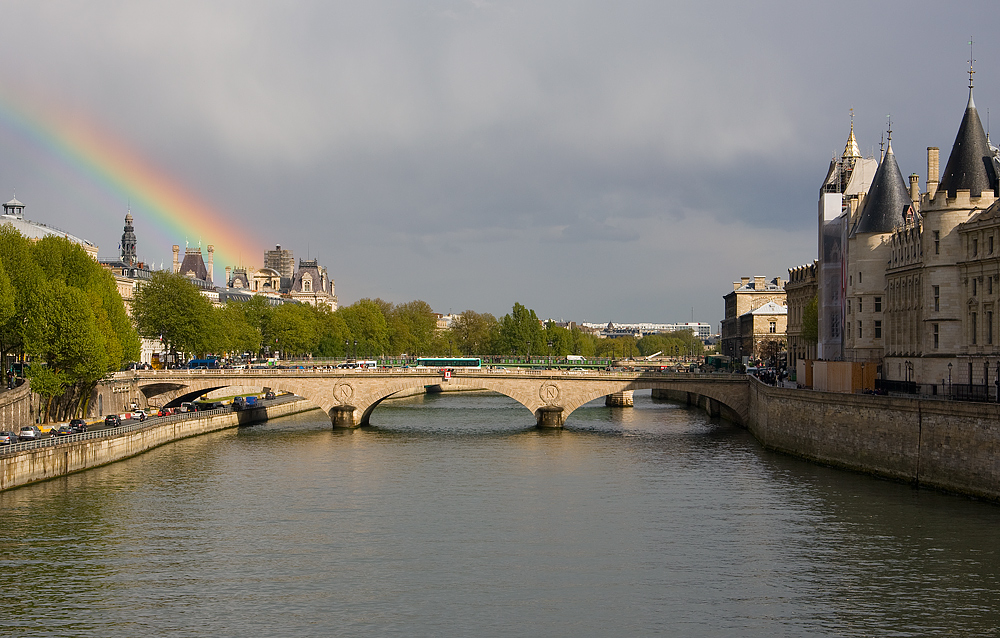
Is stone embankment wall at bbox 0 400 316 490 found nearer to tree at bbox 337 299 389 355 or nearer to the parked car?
the parked car

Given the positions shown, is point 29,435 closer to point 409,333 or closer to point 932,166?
point 932,166

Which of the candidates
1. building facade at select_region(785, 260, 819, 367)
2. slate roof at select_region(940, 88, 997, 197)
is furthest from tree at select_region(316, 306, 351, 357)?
slate roof at select_region(940, 88, 997, 197)

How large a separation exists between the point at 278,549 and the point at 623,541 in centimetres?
1279

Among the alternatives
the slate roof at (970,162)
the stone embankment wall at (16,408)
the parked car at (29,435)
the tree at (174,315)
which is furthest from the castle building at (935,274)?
the tree at (174,315)

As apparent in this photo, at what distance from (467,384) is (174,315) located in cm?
3470

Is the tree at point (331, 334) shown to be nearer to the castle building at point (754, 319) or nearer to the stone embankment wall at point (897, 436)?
the castle building at point (754, 319)

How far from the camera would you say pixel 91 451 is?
5900 centimetres

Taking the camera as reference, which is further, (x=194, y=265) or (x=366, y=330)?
(x=194, y=265)

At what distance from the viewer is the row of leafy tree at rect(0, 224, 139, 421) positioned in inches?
2726

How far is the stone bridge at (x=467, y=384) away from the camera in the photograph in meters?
85.6

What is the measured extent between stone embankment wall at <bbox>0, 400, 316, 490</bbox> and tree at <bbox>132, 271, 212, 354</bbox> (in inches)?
908

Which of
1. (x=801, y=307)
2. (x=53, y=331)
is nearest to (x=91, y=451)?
(x=53, y=331)

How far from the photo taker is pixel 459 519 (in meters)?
46.3

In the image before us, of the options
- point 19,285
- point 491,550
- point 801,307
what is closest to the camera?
point 491,550
